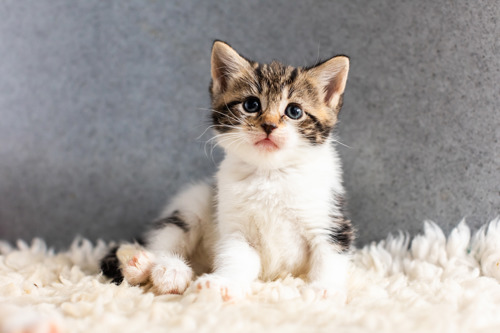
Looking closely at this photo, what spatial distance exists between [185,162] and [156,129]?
0.20 metres

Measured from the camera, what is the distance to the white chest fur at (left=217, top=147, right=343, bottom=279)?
4.25 ft

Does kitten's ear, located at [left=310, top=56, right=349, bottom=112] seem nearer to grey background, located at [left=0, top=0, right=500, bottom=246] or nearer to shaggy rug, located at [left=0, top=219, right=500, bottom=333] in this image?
grey background, located at [left=0, top=0, right=500, bottom=246]

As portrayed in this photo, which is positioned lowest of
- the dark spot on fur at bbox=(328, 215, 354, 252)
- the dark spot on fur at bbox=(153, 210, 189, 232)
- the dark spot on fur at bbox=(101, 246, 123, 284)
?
the dark spot on fur at bbox=(101, 246, 123, 284)

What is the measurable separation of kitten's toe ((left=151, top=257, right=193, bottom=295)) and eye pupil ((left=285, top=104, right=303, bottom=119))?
0.56 m

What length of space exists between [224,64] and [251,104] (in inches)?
7.9

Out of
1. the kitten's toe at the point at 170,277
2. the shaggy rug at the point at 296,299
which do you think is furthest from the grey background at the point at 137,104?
the kitten's toe at the point at 170,277

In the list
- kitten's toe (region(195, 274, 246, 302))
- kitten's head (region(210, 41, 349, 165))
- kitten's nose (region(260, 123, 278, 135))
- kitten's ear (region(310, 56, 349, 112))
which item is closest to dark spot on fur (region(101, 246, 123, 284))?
kitten's toe (region(195, 274, 246, 302))

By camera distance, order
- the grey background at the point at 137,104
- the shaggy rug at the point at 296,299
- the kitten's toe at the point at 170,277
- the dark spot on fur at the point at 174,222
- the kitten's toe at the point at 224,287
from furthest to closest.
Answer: the grey background at the point at 137,104
the dark spot on fur at the point at 174,222
the kitten's toe at the point at 170,277
the kitten's toe at the point at 224,287
the shaggy rug at the point at 296,299

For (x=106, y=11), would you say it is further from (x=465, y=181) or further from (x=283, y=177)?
(x=465, y=181)

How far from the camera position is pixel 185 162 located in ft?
6.55

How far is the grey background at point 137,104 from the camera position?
1758mm

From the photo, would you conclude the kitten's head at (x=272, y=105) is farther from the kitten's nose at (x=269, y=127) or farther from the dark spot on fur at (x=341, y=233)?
the dark spot on fur at (x=341, y=233)

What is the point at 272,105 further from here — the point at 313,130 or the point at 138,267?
the point at 138,267

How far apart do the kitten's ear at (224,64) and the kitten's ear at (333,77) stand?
0.79ft
